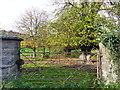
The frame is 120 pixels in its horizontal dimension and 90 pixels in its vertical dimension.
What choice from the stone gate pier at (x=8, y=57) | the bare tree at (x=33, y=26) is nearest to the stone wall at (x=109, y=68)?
the stone gate pier at (x=8, y=57)

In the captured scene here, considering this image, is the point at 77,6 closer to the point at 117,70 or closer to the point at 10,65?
the point at 117,70

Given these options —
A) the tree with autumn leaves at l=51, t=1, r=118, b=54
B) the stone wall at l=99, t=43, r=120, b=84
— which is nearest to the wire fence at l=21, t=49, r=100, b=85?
the stone wall at l=99, t=43, r=120, b=84

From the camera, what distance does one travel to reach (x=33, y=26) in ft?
32.7

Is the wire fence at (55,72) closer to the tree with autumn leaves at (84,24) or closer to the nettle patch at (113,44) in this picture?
the nettle patch at (113,44)

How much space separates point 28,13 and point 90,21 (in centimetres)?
704

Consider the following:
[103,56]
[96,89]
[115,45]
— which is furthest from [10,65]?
[115,45]

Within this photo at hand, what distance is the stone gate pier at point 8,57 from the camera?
2.96 m

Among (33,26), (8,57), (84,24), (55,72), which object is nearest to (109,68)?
(55,72)

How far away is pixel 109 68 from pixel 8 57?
3.09 meters

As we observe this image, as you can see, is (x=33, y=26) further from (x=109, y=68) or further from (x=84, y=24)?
(x=109, y=68)

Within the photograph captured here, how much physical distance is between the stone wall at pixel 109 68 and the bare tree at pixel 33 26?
6.72 m

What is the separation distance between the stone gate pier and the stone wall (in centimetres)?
278

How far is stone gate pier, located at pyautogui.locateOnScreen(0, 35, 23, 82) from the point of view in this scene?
9.70ft

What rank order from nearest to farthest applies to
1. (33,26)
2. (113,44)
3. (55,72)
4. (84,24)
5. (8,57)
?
(113,44), (8,57), (55,72), (84,24), (33,26)
